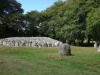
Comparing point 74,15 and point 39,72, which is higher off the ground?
point 74,15

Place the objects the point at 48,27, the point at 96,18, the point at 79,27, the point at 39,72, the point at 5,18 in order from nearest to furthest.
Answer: the point at 39,72 → the point at 96,18 → the point at 79,27 → the point at 5,18 → the point at 48,27

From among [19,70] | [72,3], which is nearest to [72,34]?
[72,3]

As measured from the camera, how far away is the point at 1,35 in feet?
157

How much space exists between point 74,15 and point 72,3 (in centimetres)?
259

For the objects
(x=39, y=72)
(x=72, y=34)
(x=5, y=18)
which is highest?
(x=5, y=18)

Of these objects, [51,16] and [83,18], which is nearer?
[83,18]

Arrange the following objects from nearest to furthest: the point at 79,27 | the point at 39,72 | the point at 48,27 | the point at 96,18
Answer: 1. the point at 39,72
2. the point at 96,18
3. the point at 79,27
4. the point at 48,27

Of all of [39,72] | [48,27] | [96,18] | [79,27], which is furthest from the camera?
[48,27]

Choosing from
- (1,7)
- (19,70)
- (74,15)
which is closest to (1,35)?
(1,7)

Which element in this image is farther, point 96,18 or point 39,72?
point 96,18

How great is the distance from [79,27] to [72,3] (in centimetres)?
473

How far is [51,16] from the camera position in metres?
54.7

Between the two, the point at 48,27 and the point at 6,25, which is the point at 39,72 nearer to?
the point at 6,25

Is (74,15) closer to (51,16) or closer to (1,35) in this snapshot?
(51,16)
